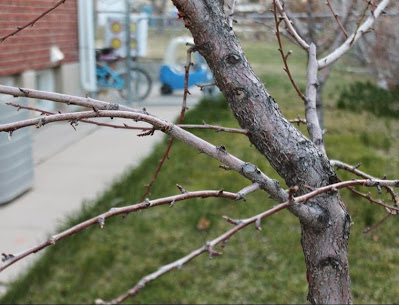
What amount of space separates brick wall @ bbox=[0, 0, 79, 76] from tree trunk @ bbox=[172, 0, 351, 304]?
4.66 metres

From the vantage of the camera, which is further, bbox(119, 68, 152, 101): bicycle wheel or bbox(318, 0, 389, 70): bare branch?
bbox(119, 68, 152, 101): bicycle wheel

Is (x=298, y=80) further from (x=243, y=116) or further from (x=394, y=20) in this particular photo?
(x=243, y=116)

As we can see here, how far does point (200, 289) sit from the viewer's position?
13.3 feet

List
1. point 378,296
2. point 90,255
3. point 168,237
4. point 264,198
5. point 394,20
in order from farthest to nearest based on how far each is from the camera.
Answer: point 394,20 < point 264,198 < point 168,237 < point 90,255 < point 378,296

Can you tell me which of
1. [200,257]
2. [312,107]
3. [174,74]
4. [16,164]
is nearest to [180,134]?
[312,107]

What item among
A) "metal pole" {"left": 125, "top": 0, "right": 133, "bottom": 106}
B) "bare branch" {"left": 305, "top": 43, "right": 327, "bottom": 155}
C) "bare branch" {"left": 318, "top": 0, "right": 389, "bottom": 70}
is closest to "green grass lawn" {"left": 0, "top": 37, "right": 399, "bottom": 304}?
"bare branch" {"left": 318, "top": 0, "right": 389, "bottom": 70}

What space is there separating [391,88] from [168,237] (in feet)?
21.7

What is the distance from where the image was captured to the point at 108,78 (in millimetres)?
10695

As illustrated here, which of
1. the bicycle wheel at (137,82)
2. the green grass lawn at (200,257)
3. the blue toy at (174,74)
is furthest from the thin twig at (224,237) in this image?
the blue toy at (174,74)

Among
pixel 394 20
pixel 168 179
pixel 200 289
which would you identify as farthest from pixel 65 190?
pixel 394 20

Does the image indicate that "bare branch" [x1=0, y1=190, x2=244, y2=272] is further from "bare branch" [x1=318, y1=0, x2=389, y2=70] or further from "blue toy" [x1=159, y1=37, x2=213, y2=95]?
"blue toy" [x1=159, y1=37, x2=213, y2=95]

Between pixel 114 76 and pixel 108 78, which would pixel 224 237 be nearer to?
pixel 114 76

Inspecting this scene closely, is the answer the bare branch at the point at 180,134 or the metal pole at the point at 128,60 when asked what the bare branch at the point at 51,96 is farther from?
the metal pole at the point at 128,60

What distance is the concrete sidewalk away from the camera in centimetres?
478
